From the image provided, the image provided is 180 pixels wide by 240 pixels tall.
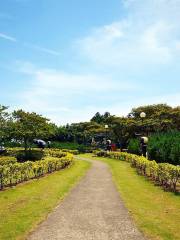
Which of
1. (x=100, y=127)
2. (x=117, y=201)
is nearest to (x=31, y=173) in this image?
(x=117, y=201)

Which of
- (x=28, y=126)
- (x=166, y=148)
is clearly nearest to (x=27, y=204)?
(x=166, y=148)

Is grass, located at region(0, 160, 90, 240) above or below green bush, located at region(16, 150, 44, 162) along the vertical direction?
below

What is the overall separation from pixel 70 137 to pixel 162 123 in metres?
35.3

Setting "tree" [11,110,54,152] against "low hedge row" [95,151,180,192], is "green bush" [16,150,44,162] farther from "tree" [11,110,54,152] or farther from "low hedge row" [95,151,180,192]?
"low hedge row" [95,151,180,192]

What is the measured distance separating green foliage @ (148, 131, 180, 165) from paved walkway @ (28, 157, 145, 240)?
12534 millimetres

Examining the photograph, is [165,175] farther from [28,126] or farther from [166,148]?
[28,126]

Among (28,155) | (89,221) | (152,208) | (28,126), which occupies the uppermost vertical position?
(28,126)

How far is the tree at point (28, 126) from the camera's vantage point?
45.2m

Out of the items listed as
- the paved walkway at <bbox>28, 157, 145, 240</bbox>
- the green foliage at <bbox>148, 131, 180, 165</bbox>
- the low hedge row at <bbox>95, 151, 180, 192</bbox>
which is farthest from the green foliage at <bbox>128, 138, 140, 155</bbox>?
the paved walkway at <bbox>28, 157, 145, 240</bbox>

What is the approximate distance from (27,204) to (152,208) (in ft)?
17.2

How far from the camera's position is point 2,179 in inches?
754

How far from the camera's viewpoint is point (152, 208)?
1389 cm

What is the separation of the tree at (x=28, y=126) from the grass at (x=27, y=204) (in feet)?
77.5

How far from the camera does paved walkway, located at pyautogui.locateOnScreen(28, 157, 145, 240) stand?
980 cm
